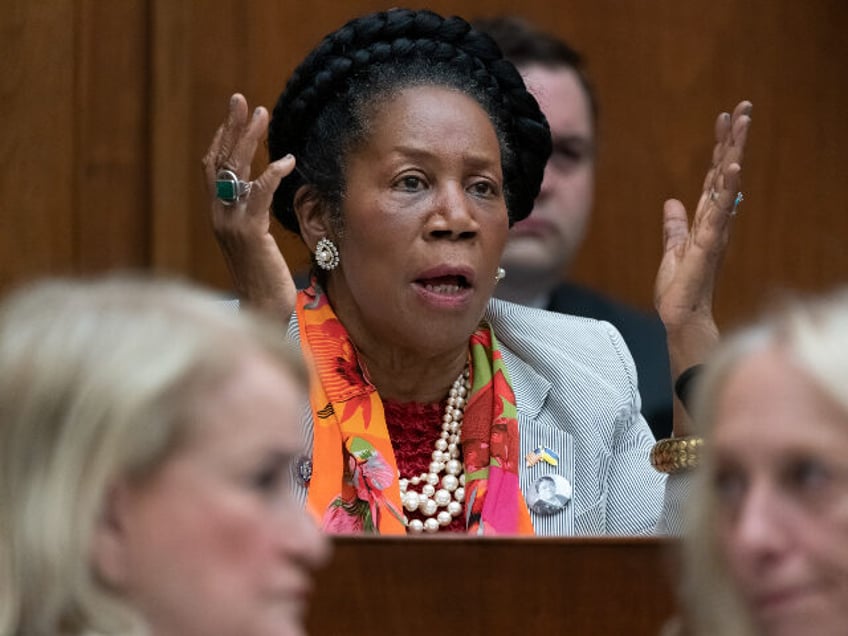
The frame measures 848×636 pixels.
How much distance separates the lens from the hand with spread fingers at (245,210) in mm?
2656

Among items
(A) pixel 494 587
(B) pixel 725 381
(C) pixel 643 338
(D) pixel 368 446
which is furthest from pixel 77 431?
(C) pixel 643 338

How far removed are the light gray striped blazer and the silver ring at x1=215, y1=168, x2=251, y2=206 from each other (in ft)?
0.72

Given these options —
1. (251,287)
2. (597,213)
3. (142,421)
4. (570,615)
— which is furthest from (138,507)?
(597,213)

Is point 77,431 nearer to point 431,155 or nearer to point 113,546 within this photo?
point 113,546

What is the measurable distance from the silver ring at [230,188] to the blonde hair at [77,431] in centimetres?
124

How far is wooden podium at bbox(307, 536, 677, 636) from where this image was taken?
2.00 m

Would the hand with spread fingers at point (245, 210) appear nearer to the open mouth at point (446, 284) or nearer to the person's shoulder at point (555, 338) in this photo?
the open mouth at point (446, 284)

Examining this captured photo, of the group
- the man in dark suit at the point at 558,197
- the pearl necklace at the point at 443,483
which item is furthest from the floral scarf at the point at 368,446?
the man in dark suit at the point at 558,197

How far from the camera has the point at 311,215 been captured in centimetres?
288

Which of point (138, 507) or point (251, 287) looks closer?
point (138, 507)

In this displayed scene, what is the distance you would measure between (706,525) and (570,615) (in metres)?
0.49

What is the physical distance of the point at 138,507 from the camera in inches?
54.2

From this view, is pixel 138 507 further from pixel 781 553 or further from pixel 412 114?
pixel 412 114

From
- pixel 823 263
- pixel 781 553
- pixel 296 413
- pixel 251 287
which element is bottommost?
pixel 781 553
